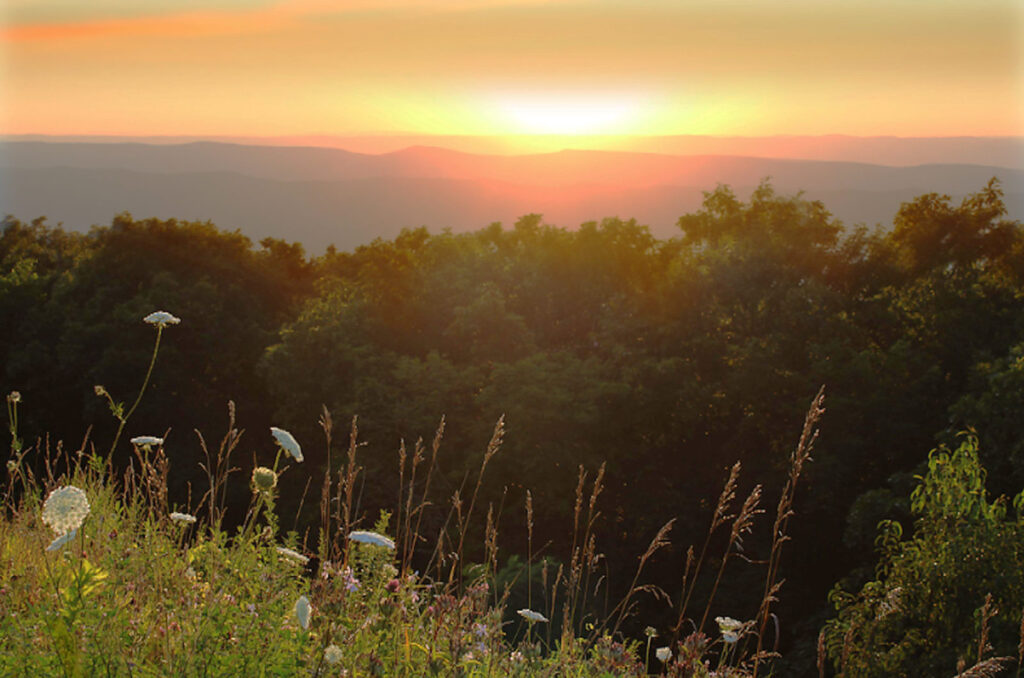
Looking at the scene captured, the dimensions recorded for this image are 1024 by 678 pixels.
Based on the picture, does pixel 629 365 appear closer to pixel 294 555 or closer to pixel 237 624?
pixel 294 555

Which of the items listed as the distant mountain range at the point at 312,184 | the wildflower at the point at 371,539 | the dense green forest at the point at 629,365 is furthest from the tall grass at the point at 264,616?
the distant mountain range at the point at 312,184

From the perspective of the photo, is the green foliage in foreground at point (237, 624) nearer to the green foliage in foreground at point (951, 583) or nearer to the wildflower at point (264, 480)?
the wildflower at point (264, 480)

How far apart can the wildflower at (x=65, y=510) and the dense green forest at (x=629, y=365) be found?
11.3 m

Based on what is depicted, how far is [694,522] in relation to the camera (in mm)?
14898

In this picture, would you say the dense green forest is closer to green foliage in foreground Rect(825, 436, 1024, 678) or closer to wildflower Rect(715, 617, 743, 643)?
green foliage in foreground Rect(825, 436, 1024, 678)

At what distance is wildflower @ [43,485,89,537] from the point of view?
1857 mm

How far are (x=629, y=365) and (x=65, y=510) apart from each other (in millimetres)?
13671

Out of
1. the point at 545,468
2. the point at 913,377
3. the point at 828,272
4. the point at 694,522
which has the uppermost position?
the point at 828,272

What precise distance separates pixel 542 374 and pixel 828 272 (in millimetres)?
7403

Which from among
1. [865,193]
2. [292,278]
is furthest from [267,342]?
[865,193]

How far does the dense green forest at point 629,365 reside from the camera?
1398cm

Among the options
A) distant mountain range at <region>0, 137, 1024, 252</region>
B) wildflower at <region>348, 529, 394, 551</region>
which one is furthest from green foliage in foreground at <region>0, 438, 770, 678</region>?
distant mountain range at <region>0, 137, 1024, 252</region>

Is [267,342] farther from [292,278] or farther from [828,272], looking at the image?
[828,272]

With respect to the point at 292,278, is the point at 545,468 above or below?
below
